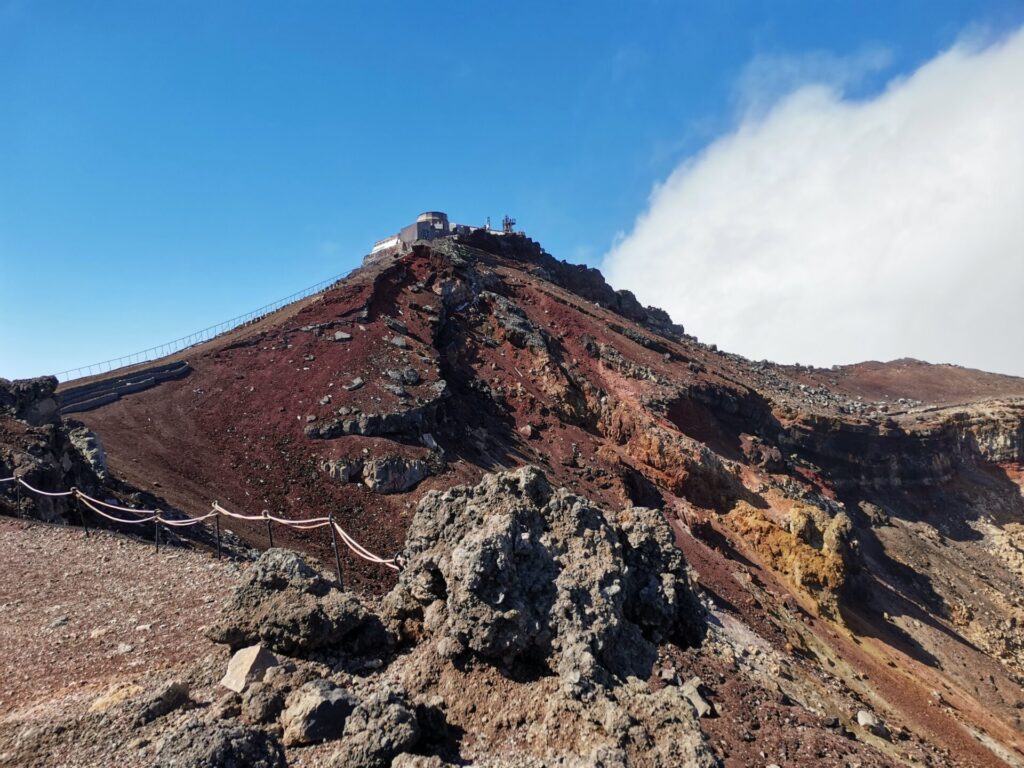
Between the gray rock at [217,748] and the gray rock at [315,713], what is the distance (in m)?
0.21

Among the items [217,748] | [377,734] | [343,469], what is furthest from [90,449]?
[377,734]

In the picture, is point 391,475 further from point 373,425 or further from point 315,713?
point 315,713

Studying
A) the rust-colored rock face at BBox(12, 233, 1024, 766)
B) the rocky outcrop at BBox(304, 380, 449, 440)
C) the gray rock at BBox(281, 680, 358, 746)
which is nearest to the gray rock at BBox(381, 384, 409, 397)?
the rust-colored rock face at BBox(12, 233, 1024, 766)

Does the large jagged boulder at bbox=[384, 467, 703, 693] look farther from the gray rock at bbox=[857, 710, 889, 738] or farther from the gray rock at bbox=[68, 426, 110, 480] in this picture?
the gray rock at bbox=[68, 426, 110, 480]

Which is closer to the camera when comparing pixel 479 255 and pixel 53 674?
pixel 53 674

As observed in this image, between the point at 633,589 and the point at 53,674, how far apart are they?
25.4 feet

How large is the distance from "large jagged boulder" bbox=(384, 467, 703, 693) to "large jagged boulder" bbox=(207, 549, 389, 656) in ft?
1.87

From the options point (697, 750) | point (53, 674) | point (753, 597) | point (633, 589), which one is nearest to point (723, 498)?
point (753, 597)

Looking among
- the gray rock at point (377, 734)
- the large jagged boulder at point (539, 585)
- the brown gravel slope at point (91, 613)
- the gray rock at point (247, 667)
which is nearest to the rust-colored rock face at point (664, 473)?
the large jagged boulder at point (539, 585)

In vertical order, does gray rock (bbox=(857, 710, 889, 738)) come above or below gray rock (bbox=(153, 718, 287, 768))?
below

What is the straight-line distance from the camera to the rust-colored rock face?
17.0 m

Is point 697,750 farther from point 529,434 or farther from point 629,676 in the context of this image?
point 529,434

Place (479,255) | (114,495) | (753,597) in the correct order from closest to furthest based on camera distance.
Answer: (114,495)
(753,597)
(479,255)

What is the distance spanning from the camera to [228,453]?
890 inches
